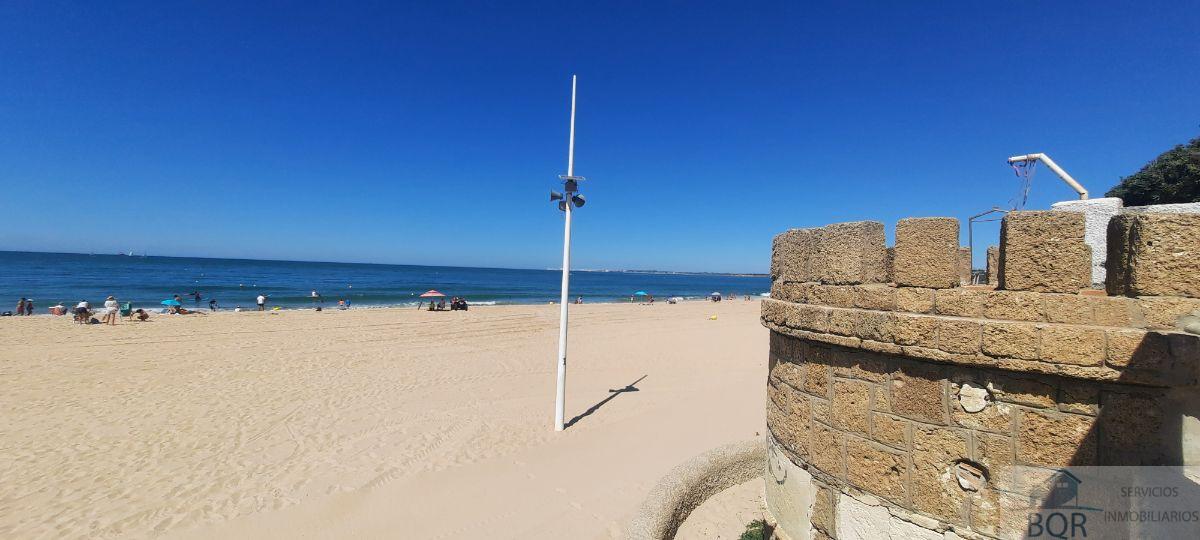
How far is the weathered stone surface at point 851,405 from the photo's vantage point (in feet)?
9.15

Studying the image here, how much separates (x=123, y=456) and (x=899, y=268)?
992 cm

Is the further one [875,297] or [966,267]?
[966,267]

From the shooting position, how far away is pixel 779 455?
3445 mm

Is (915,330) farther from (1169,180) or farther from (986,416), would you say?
(1169,180)

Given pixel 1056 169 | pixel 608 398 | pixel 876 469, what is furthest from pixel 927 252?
pixel 608 398

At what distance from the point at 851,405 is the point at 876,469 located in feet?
1.26

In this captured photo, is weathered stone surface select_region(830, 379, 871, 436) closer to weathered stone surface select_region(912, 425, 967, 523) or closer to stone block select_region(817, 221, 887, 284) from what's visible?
weathered stone surface select_region(912, 425, 967, 523)

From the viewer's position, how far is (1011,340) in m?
2.24

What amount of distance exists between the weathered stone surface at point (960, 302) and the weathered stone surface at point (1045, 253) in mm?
131

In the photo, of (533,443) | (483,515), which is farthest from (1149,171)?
(483,515)

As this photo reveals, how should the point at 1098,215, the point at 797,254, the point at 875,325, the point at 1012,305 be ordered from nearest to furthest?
the point at 1012,305
the point at 875,325
the point at 1098,215
the point at 797,254

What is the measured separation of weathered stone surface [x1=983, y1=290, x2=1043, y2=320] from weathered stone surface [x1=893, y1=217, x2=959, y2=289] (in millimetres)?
194

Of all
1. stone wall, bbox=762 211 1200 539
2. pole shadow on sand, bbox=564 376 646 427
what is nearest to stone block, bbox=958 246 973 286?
stone wall, bbox=762 211 1200 539

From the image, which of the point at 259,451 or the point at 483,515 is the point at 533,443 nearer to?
the point at 483,515
